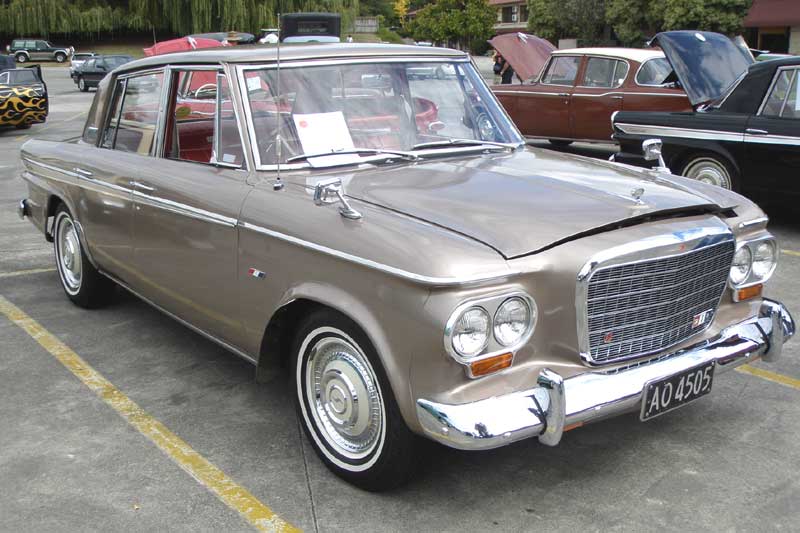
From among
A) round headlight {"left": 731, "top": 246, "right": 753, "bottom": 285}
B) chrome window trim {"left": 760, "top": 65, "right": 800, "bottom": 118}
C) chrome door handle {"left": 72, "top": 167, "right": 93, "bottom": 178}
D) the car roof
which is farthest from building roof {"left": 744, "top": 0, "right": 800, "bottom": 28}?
chrome door handle {"left": 72, "top": 167, "right": 93, "bottom": 178}

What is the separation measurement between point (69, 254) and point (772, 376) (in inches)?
185

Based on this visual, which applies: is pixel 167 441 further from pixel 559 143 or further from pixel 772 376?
pixel 559 143

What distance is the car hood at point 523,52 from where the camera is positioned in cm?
1382

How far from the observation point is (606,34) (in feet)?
148

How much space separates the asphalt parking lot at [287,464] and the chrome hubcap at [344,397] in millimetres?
200

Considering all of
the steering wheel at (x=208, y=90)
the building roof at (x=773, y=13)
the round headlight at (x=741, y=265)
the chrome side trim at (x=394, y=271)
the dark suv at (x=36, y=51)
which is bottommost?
the round headlight at (x=741, y=265)

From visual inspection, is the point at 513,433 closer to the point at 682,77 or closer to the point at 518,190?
the point at 518,190

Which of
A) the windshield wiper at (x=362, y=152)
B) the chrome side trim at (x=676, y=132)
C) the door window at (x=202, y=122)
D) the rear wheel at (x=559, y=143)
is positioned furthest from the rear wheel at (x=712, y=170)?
the door window at (x=202, y=122)

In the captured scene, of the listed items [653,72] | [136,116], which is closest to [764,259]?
[136,116]

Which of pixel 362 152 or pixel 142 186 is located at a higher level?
pixel 362 152

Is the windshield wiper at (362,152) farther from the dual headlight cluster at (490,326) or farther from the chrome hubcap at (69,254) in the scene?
the chrome hubcap at (69,254)

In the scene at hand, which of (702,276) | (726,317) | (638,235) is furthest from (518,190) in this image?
(726,317)

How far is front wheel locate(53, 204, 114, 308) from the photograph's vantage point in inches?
231

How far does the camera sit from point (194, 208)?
4.26 m
